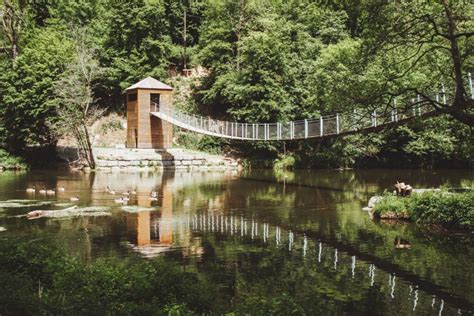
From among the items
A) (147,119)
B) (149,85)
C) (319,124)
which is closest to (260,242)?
(319,124)

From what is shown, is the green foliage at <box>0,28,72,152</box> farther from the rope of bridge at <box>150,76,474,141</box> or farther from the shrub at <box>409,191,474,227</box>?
the shrub at <box>409,191,474,227</box>

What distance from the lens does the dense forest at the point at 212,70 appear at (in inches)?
1093

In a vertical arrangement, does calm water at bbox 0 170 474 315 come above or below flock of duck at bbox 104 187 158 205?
below

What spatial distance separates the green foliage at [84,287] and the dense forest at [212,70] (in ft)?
61.6

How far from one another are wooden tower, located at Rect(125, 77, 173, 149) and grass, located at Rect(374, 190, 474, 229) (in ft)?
58.3

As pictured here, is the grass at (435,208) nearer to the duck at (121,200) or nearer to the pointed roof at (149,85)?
the duck at (121,200)

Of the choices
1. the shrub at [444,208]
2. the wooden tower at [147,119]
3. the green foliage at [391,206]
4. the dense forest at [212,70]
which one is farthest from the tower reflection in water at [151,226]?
the wooden tower at [147,119]

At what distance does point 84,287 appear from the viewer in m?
4.79

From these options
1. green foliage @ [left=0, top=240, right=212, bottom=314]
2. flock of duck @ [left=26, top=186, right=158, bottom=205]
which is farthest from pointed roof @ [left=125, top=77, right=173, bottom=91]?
green foliage @ [left=0, top=240, right=212, bottom=314]

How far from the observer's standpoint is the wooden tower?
2912 centimetres

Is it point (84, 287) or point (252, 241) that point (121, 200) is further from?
point (84, 287)

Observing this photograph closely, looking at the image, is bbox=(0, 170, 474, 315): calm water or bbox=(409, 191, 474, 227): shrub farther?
bbox=(409, 191, 474, 227): shrub

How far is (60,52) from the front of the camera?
30.9 meters

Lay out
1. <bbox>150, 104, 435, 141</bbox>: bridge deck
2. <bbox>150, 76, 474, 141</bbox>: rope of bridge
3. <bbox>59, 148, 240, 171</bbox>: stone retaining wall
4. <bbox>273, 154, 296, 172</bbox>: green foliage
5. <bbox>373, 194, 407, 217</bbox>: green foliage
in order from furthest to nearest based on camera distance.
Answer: <bbox>273, 154, 296, 172</bbox>: green foliage → <bbox>59, 148, 240, 171</bbox>: stone retaining wall → <bbox>150, 104, 435, 141</bbox>: bridge deck → <bbox>150, 76, 474, 141</bbox>: rope of bridge → <bbox>373, 194, 407, 217</bbox>: green foliage
